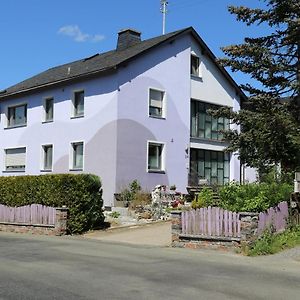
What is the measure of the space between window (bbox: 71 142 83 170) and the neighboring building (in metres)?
0.05

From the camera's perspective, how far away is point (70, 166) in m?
28.3

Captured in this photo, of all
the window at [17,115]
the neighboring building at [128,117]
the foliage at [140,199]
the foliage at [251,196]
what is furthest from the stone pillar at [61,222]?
the window at [17,115]

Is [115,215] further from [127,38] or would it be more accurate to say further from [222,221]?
[127,38]

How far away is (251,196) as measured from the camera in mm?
14312

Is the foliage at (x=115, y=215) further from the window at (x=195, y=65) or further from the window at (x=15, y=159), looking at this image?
the window at (x=195, y=65)

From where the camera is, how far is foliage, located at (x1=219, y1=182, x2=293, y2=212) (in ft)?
45.8

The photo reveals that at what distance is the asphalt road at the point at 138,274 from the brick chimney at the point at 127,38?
1831 centimetres

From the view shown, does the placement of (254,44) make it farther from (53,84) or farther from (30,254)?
(53,84)

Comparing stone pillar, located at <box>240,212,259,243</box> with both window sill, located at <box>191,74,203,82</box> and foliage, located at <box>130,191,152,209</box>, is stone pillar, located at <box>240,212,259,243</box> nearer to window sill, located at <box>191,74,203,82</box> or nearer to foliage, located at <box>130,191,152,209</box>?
foliage, located at <box>130,191,152,209</box>

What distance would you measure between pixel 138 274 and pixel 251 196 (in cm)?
545

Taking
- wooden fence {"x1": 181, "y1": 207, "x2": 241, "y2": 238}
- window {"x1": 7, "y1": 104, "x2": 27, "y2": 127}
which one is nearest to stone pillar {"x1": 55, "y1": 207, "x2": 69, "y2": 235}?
wooden fence {"x1": 181, "y1": 207, "x2": 241, "y2": 238}

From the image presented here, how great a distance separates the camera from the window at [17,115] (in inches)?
1266

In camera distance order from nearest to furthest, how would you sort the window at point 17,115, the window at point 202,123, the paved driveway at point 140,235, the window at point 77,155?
the paved driveway at point 140,235 → the window at point 77,155 → the window at point 202,123 → the window at point 17,115

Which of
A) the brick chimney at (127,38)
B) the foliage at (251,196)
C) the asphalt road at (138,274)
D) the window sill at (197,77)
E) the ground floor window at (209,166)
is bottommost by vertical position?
the asphalt road at (138,274)
